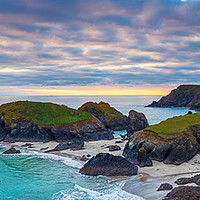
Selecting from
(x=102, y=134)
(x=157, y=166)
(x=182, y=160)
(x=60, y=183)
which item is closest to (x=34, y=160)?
(x=60, y=183)

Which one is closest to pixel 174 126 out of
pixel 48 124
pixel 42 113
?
pixel 48 124

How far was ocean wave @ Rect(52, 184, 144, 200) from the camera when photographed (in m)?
24.7

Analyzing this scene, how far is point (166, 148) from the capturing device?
126ft

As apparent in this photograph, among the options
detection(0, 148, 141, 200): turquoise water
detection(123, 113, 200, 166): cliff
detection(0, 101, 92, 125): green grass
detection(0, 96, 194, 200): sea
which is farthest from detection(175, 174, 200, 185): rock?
detection(0, 101, 92, 125): green grass

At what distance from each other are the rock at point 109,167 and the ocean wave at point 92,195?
4939 mm

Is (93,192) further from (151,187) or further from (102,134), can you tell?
(102,134)

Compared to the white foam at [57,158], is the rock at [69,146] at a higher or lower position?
higher

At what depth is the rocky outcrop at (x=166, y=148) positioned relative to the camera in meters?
37.2

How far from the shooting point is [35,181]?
102 ft

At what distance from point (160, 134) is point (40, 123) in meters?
39.9

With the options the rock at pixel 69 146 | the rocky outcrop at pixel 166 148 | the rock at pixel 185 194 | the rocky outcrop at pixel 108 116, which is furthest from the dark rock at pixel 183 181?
the rocky outcrop at pixel 108 116

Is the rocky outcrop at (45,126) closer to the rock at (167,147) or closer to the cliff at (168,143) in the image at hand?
the cliff at (168,143)

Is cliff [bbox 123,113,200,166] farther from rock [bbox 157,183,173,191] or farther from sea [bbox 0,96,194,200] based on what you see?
rock [bbox 157,183,173,191]

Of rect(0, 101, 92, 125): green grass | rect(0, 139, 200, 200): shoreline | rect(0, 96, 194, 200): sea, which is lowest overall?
rect(0, 139, 200, 200): shoreline
